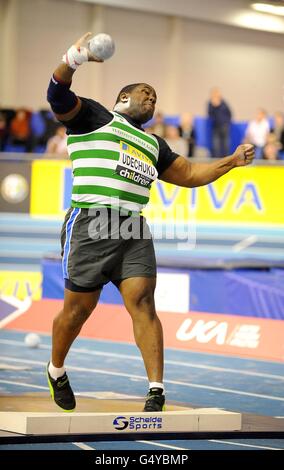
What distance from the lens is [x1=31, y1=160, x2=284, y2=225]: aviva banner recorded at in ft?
51.5

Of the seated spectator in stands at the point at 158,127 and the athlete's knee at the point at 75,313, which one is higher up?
the seated spectator in stands at the point at 158,127

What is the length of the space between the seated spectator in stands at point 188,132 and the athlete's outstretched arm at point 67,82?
1297 cm

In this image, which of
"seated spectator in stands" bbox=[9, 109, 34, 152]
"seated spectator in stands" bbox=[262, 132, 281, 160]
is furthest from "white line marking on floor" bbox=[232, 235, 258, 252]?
"seated spectator in stands" bbox=[9, 109, 34, 152]

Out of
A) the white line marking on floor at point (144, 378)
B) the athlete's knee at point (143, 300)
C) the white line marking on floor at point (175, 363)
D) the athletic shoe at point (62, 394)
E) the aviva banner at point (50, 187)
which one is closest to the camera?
the athlete's knee at point (143, 300)

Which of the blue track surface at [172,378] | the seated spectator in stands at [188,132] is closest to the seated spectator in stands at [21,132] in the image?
the seated spectator in stands at [188,132]

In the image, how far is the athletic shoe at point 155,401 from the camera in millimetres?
6488

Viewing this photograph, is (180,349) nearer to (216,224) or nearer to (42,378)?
(42,378)

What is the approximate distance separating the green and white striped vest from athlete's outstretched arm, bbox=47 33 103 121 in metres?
0.24

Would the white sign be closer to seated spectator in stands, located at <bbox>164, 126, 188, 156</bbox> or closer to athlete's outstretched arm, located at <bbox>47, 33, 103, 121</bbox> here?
athlete's outstretched arm, located at <bbox>47, 33, 103, 121</bbox>

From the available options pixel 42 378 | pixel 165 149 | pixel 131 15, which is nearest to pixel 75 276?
pixel 165 149

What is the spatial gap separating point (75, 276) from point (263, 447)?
1541mm

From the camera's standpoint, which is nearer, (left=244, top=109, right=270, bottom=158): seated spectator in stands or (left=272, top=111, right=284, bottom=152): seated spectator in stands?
(left=272, top=111, right=284, bottom=152): seated spectator in stands

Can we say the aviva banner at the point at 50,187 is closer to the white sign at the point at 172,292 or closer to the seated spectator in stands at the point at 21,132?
the seated spectator in stands at the point at 21,132

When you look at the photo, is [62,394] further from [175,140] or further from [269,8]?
[175,140]
